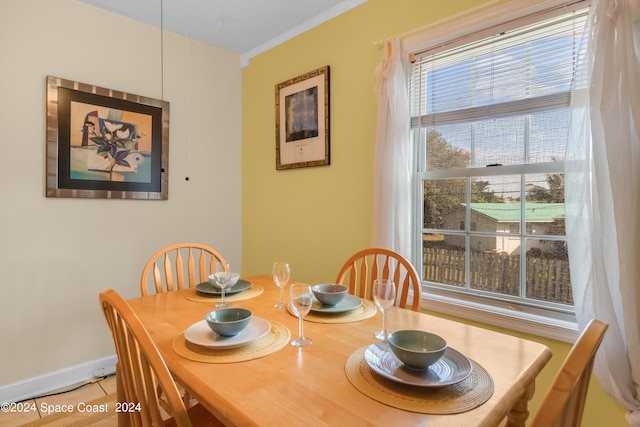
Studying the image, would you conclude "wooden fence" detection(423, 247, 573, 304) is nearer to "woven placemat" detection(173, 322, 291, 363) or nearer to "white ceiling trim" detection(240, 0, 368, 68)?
"woven placemat" detection(173, 322, 291, 363)

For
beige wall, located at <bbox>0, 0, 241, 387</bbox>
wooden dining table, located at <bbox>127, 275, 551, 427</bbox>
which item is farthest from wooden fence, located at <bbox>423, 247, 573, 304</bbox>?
beige wall, located at <bbox>0, 0, 241, 387</bbox>

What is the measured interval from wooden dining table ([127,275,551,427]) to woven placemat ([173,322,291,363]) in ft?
0.05

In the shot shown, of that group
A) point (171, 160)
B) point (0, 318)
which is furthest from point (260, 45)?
point (0, 318)

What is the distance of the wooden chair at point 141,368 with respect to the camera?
27.3 inches

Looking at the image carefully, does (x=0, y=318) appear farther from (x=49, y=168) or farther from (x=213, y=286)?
(x=213, y=286)

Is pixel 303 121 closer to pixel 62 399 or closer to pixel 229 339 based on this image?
pixel 229 339

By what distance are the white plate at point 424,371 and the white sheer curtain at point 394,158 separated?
102cm

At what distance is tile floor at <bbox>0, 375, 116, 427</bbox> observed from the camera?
1.87m

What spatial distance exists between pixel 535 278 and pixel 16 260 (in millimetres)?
2917

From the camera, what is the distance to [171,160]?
105 inches

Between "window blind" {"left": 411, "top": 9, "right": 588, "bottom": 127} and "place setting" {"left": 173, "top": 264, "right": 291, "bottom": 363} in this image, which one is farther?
"window blind" {"left": 411, "top": 9, "right": 588, "bottom": 127}

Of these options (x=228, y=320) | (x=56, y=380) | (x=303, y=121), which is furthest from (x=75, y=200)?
(x=228, y=320)

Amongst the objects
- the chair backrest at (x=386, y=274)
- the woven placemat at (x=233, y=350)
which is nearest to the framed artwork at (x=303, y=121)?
the chair backrest at (x=386, y=274)

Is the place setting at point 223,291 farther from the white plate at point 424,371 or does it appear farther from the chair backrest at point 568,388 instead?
the chair backrest at point 568,388
